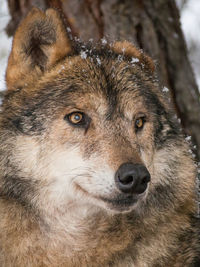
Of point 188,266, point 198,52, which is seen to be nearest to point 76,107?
point 188,266

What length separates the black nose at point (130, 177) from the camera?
296cm

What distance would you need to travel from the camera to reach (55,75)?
143 inches

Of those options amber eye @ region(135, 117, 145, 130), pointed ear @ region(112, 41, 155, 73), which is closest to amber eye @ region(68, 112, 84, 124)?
amber eye @ region(135, 117, 145, 130)

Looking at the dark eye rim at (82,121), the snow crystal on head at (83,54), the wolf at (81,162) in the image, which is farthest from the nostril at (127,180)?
the snow crystal on head at (83,54)

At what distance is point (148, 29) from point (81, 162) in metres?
2.53

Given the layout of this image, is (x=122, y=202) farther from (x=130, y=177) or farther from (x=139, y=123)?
(x=139, y=123)

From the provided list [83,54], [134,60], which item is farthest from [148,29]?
[83,54]

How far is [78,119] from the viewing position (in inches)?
133

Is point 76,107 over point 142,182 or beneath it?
over

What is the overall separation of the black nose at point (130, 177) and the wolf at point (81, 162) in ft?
0.20

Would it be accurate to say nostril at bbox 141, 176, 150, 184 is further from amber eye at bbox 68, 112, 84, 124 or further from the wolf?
amber eye at bbox 68, 112, 84, 124

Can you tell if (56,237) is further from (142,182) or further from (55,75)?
(55,75)

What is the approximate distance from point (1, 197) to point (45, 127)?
68 centimetres

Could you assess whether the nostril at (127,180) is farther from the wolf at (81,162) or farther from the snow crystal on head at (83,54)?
the snow crystal on head at (83,54)
